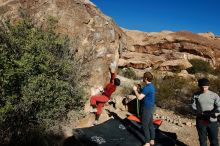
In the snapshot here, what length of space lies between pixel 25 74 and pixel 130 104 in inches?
245

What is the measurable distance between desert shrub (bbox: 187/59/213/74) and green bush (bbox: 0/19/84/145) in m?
22.3

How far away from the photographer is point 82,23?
11656 millimetres

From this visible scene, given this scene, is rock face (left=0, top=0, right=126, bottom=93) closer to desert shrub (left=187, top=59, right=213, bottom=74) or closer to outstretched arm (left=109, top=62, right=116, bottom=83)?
outstretched arm (left=109, top=62, right=116, bottom=83)

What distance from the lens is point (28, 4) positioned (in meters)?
11.2

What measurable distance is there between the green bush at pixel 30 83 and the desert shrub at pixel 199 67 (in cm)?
2226

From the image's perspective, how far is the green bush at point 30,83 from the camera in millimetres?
6664

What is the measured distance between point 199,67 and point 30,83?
25.0 metres

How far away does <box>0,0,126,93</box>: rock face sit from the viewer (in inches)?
428

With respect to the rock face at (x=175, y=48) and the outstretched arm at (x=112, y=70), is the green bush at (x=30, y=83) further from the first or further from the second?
Result: the rock face at (x=175, y=48)

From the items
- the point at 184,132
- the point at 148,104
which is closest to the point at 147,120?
the point at 148,104

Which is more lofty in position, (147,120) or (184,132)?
(147,120)

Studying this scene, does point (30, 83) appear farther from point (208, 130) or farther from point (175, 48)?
point (175, 48)

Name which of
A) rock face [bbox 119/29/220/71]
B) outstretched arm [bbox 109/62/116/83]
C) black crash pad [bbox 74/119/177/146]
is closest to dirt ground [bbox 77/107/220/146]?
black crash pad [bbox 74/119/177/146]

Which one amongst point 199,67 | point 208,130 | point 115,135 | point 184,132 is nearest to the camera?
point 208,130
